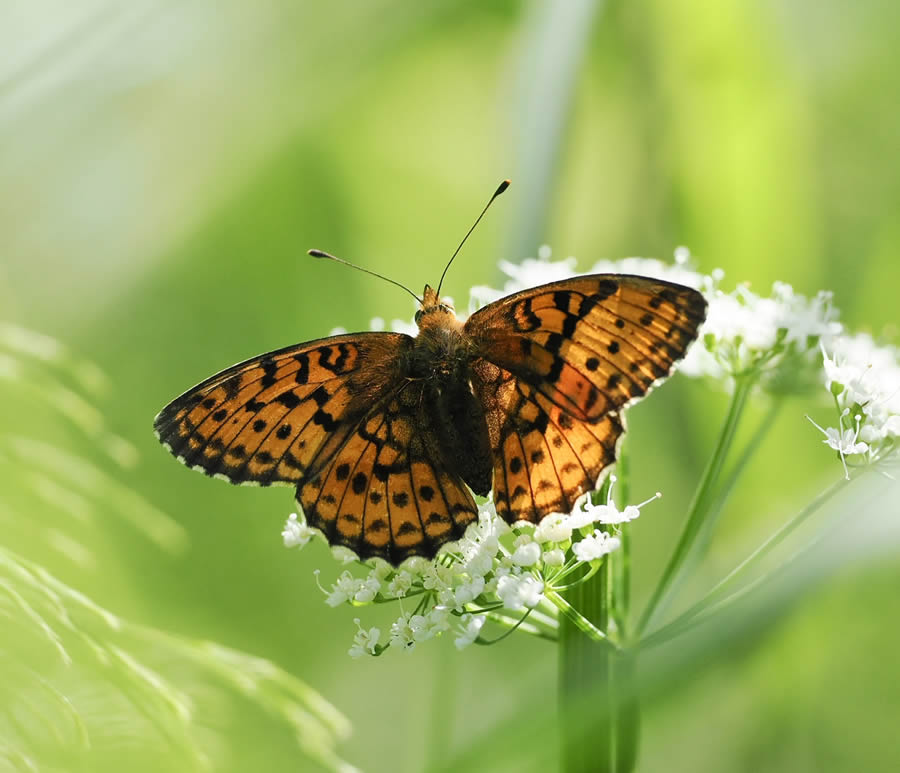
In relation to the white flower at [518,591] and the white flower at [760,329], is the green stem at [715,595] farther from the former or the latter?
the white flower at [760,329]

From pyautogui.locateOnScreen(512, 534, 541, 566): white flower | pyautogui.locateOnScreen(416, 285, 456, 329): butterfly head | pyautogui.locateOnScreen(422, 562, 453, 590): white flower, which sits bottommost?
pyautogui.locateOnScreen(512, 534, 541, 566): white flower

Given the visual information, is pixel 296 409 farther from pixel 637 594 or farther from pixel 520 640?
pixel 637 594

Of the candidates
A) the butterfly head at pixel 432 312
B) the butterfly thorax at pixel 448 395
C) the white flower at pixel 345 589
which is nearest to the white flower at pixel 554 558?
the butterfly thorax at pixel 448 395

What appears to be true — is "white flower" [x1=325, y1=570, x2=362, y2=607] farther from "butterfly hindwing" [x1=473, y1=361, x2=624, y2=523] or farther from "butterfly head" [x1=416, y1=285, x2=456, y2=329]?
"butterfly head" [x1=416, y1=285, x2=456, y2=329]

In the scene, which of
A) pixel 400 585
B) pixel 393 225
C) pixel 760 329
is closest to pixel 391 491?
pixel 400 585

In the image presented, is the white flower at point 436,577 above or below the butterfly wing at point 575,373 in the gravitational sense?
below

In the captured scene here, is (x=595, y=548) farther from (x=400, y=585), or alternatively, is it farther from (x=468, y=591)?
(x=400, y=585)

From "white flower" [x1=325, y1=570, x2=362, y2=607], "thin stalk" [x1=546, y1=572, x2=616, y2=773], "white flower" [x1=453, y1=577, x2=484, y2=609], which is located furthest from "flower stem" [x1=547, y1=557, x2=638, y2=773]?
"white flower" [x1=325, y1=570, x2=362, y2=607]
